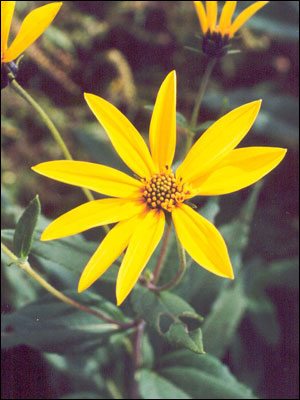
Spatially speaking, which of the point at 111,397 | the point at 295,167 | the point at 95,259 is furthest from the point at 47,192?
the point at 95,259

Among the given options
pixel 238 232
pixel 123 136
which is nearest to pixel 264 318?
pixel 238 232

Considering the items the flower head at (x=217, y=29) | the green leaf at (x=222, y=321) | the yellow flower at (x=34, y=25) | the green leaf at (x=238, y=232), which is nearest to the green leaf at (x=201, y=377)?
the green leaf at (x=222, y=321)

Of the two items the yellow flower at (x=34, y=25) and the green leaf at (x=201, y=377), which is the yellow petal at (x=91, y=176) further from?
the green leaf at (x=201, y=377)

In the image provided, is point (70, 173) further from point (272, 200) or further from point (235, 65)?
point (235, 65)

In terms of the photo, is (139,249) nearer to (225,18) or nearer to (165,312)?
(165,312)

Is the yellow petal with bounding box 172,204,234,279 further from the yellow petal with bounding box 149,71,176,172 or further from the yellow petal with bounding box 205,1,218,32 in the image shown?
the yellow petal with bounding box 205,1,218,32
